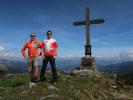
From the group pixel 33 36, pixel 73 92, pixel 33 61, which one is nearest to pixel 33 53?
pixel 33 61

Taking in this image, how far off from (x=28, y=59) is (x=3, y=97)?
3312 mm

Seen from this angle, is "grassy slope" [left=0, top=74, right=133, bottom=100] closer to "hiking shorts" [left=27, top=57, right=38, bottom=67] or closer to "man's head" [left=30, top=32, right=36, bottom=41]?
"hiking shorts" [left=27, top=57, right=38, bottom=67]

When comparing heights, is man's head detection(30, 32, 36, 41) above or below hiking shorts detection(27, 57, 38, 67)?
A: above

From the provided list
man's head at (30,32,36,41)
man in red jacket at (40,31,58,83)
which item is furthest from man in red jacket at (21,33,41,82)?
man in red jacket at (40,31,58,83)

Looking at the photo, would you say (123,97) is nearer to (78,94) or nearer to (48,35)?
(78,94)

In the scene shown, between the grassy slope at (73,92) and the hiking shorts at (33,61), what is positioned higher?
the hiking shorts at (33,61)

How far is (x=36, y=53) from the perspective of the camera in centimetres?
1733

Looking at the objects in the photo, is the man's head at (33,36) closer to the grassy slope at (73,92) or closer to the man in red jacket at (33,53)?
the man in red jacket at (33,53)

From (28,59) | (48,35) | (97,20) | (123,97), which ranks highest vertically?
(97,20)

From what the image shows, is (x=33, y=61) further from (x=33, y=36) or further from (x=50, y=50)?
(x=33, y=36)

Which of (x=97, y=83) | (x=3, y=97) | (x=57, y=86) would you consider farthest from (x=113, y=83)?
(x=3, y=97)

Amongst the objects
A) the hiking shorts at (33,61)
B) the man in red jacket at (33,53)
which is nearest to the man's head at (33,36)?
the man in red jacket at (33,53)

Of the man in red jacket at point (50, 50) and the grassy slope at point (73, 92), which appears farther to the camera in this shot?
the man in red jacket at point (50, 50)

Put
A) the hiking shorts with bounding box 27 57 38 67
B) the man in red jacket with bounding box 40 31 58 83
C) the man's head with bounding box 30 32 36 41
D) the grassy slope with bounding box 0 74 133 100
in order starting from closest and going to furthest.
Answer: the grassy slope with bounding box 0 74 133 100 → the man in red jacket with bounding box 40 31 58 83 → the man's head with bounding box 30 32 36 41 → the hiking shorts with bounding box 27 57 38 67
